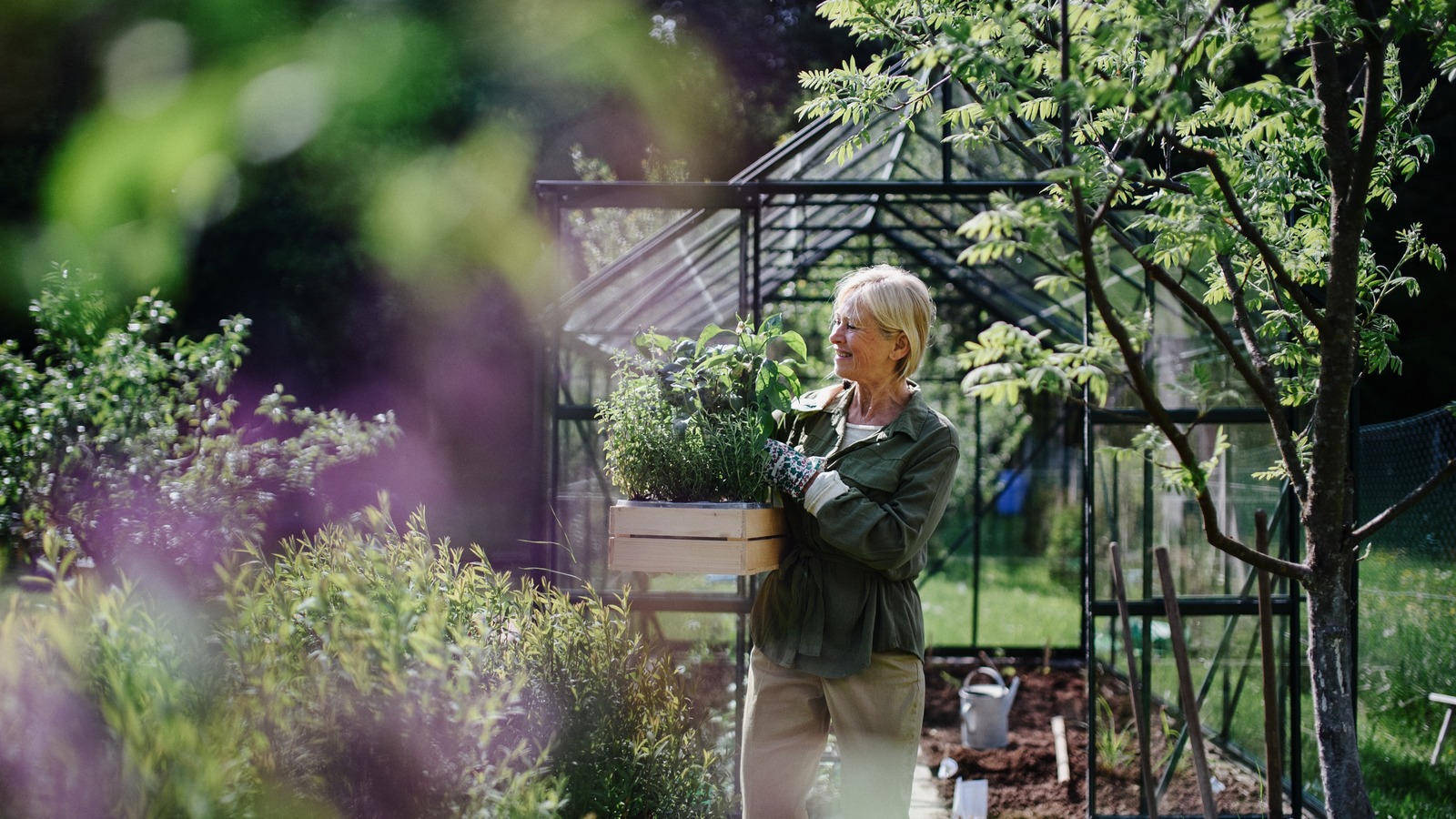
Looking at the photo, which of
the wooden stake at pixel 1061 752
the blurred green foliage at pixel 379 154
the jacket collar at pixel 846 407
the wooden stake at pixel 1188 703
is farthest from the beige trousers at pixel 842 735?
the blurred green foliage at pixel 379 154

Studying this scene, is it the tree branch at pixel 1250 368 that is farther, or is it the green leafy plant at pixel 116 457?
the green leafy plant at pixel 116 457

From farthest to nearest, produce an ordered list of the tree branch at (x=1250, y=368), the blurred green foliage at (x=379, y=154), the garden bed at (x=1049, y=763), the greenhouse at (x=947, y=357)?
the blurred green foliage at (x=379, y=154) < the garden bed at (x=1049, y=763) < the greenhouse at (x=947, y=357) < the tree branch at (x=1250, y=368)

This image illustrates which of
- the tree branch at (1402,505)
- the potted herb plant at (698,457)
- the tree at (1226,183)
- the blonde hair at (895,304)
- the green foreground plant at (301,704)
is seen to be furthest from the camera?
the blonde hair at (895,304)

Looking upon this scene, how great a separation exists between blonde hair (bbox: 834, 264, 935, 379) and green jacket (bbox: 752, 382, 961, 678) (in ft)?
0.45

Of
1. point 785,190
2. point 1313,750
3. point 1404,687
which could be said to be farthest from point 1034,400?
point 785,190

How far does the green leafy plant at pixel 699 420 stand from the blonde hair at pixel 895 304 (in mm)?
181

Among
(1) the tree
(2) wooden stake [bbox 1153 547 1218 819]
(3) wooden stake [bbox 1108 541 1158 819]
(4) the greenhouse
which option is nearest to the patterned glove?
(4) the greenhouse

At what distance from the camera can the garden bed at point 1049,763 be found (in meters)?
4.66

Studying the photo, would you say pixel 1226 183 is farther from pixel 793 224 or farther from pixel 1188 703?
pixel 793 224

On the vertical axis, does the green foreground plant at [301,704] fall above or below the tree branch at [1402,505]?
below

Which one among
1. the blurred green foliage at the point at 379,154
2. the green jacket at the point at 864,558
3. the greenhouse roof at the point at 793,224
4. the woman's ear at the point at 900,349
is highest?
the blurred green foliage at the point at 379,154

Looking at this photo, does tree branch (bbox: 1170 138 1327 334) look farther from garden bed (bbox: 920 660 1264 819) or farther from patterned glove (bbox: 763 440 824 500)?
garden bed (bbox: 920 660 1264 819)

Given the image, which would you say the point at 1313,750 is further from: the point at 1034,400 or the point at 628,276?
the point at 1034,400

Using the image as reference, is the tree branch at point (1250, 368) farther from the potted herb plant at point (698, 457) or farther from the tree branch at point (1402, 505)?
the potted herb plant at point (698, 457)
